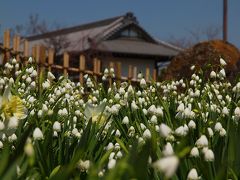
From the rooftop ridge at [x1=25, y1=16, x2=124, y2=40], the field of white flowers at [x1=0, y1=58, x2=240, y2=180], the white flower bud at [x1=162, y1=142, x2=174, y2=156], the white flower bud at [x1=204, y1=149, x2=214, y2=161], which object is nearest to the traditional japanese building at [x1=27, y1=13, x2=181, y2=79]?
the rooftop ridge at [x1=25, y1=16, x2=124, y2=40]

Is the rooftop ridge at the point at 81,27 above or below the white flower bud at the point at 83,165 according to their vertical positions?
above

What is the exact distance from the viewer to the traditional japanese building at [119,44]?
87.8ft

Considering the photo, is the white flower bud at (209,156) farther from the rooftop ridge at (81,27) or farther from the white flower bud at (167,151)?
the rooftop ridge at (81,27)

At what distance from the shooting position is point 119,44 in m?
29.5

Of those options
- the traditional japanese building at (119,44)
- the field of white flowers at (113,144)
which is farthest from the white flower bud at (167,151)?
the traditional japanese building at (119,44)

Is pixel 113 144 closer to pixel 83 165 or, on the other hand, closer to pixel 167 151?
pixel 83 165

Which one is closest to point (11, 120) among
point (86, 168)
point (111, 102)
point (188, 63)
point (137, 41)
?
point (86, 168)

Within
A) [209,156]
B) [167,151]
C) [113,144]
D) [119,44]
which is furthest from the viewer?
[119,44]

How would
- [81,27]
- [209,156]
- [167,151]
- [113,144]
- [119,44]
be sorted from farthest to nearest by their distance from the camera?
[81,27]
[119,44]
[113,144]
[209,156]
[167,151]

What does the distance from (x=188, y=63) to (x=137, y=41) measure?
70.7 ft

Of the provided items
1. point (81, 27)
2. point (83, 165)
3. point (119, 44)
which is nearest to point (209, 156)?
point (83, 165)

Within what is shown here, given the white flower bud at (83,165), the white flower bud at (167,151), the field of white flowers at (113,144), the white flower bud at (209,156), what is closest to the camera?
the white flower bud at (167,151)

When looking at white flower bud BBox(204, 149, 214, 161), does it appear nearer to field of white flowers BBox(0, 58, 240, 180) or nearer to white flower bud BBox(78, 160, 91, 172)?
field of white flowers BBox(0, 58, 240, 180)

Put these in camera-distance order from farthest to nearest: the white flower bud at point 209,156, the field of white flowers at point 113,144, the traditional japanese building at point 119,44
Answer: the traditional japanese building at point 119,44 < the white flower bud at point 209,156 < the field of white flowers at point 113,144
